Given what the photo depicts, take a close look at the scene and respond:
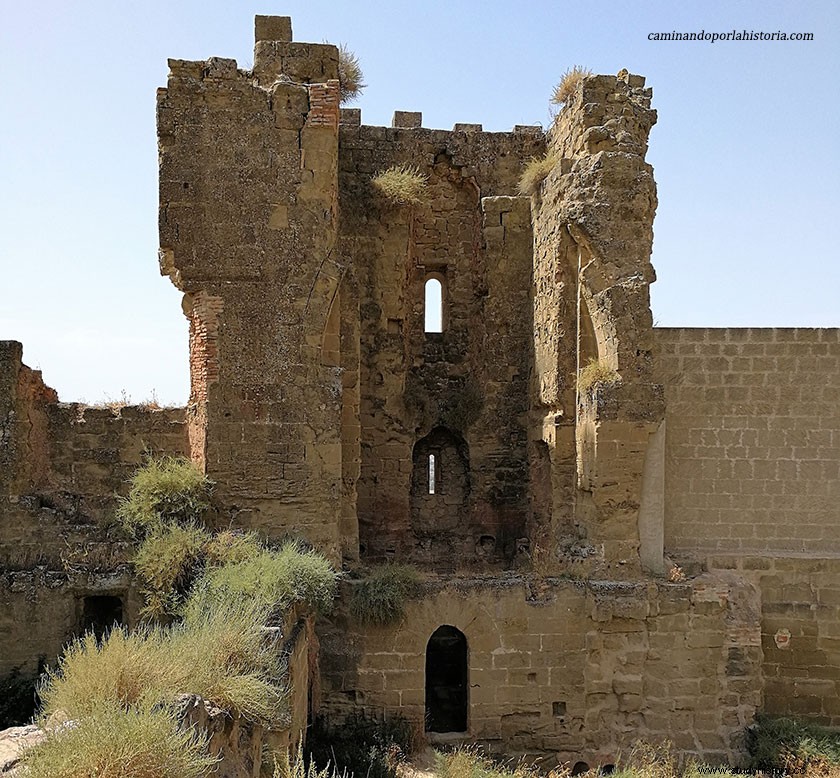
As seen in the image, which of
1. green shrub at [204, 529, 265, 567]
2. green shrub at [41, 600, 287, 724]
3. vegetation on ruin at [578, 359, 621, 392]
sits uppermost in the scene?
vegetation on ruin at [578, 359, 621, 392]

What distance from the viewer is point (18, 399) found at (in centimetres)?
795

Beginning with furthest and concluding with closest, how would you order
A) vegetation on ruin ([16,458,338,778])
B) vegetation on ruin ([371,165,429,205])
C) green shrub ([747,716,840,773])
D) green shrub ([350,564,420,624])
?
vegetation on ruin ([371,165,429,205]), green shrub ([350,564,420,624]), green shrub ([747,716,840,773]), vegetation on ruin ([16,458,338,778])

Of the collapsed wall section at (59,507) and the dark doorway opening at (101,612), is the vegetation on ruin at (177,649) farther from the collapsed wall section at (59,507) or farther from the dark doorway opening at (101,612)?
the dark doorway opening at (101,612)

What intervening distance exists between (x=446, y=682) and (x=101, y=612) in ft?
15.7

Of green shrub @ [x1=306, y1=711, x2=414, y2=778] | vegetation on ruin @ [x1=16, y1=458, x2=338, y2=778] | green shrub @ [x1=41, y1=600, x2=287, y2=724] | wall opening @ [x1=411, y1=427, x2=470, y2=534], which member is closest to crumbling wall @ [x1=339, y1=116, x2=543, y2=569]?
wall opening @ [x1=411, y1=427, x2=470, y2=534]

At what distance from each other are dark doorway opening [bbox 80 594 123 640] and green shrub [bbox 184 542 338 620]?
1.48 meters

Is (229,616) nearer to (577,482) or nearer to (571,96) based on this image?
(577,482)

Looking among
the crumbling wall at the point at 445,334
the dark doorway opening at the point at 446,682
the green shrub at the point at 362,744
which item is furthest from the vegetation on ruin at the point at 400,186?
the green shrub at the point at 362,744

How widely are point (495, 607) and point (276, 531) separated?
8.88 feet

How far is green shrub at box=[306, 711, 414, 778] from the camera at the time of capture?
721 cm

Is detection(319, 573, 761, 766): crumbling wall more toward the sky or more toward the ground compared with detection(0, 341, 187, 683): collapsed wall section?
more toward the ground

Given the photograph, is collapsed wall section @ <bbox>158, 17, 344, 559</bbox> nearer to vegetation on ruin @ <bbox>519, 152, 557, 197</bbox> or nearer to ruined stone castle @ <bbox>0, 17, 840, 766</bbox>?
ruined stone castle @ <bbox>0, 17, 840, 766</bbox>

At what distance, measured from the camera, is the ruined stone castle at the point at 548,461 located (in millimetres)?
8164

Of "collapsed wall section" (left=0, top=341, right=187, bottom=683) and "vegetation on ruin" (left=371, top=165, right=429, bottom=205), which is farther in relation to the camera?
"vegetation on ruin" (left=371, top=165, right=429, bottom=205)
